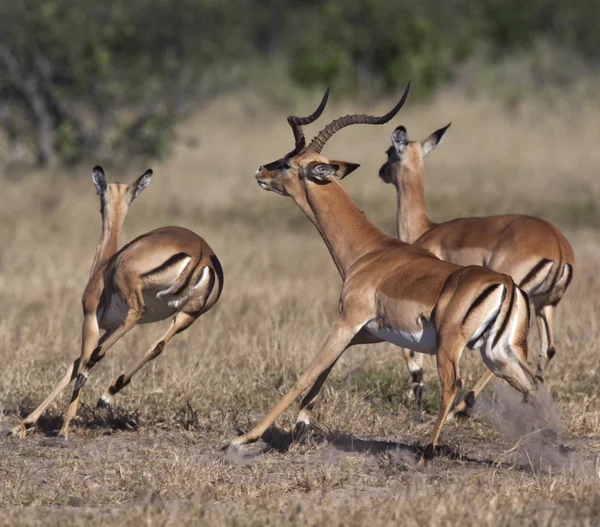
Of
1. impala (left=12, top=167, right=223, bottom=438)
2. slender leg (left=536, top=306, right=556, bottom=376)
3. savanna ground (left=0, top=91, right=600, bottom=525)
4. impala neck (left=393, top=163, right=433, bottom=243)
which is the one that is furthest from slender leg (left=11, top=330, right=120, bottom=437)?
slender leg (left=536, top=306, right=556, bottom=376)

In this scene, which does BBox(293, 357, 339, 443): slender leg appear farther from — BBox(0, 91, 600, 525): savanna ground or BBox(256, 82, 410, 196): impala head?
BBox(256, 82, 410, 196): impala head

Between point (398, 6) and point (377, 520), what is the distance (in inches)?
893

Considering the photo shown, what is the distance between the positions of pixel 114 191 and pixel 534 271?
2690 mm

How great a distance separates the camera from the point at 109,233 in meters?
6.93

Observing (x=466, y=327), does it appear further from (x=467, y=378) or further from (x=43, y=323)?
(x=43, y=323)

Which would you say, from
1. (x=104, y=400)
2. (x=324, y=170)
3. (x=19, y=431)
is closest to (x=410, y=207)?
(x=324, y=170)

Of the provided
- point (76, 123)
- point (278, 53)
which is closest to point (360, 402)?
point (76, 123)

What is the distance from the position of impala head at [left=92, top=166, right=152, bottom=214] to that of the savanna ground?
107 cm

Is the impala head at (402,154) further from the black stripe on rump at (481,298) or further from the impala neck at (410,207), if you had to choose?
the black stripe on rump at (481,298)

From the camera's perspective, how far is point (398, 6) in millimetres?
25797

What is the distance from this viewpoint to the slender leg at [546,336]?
7379 mm

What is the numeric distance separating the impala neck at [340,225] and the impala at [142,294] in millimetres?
688

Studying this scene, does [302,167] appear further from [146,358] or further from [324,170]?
[146,358]

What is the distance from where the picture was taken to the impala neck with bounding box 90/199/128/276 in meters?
6.81
